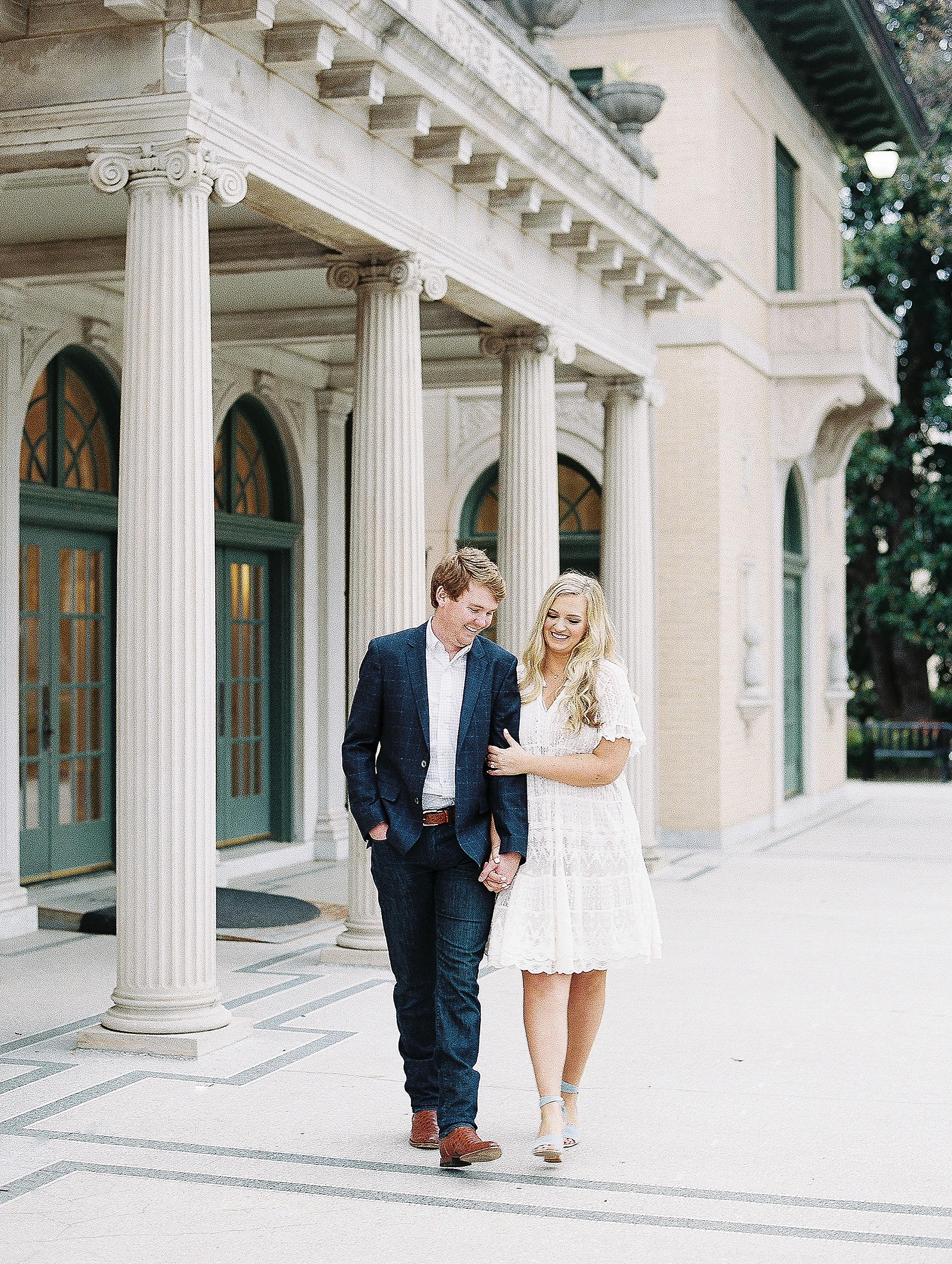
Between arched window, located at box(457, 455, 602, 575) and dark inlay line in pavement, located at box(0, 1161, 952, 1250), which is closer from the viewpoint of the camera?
dark inlay line in pavement, located at box(0, 1161, 952, 1250)

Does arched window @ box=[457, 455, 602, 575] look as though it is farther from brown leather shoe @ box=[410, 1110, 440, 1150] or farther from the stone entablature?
brown leather shoe @ box=[410, 1110, 440, 1150]

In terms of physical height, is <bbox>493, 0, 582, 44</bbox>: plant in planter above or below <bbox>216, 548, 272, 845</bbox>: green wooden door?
above

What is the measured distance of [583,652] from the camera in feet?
18.7

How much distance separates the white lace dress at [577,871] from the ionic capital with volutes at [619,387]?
8.92 meters

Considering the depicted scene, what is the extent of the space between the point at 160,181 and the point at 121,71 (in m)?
0.53

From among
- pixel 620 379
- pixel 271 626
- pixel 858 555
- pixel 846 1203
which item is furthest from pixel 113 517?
pixel 858 555

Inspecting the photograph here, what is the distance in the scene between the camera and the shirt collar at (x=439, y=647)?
18.7 feet

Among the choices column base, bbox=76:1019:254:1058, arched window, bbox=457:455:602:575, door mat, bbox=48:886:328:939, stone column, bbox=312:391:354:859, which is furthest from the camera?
arched window, bbox=457:455:602:575

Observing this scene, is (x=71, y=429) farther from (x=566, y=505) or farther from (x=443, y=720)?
(x=443, y=720)

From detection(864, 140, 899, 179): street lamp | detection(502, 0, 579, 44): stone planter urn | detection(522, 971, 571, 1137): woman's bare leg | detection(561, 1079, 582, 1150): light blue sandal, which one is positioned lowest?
detection(561, 1079, 582, 1150): light blue sandal

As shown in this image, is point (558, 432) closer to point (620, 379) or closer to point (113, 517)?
point (620, 379)

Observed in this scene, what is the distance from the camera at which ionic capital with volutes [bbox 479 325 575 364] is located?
11.9m

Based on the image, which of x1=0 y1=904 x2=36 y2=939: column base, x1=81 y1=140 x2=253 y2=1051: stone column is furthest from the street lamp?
x1=81 y1=140 x2=253 y2=1051: stone column

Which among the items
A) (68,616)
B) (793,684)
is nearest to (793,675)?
(793,684)
